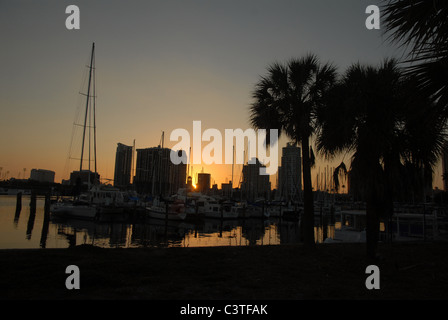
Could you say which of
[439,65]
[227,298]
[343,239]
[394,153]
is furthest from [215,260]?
[343,239]

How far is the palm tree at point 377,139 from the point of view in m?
10.2

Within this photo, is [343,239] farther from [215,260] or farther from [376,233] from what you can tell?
[215,260]

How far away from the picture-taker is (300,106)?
13.1 meters

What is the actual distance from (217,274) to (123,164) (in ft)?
471

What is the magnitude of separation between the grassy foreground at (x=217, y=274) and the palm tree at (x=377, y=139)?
2433mm

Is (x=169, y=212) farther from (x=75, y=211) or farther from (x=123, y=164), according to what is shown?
(x=123, y=164)

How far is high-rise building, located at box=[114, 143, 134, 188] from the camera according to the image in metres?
141

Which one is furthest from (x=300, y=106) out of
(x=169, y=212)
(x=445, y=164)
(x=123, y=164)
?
(x=123, y=164)

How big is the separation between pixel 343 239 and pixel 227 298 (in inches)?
732

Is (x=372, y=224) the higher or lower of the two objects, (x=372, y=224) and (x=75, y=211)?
the higher

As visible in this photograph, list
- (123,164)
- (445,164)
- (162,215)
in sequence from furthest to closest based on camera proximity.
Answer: (123,164) < (162,215) < (445,164)

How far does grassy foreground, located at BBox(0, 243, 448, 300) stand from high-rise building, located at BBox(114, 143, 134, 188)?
13432 centimetres

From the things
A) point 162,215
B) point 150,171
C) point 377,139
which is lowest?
point 162,215

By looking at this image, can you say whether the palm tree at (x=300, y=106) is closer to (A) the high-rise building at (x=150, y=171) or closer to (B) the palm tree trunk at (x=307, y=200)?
(B) the palm tree trunk at (x=307, y=200)
